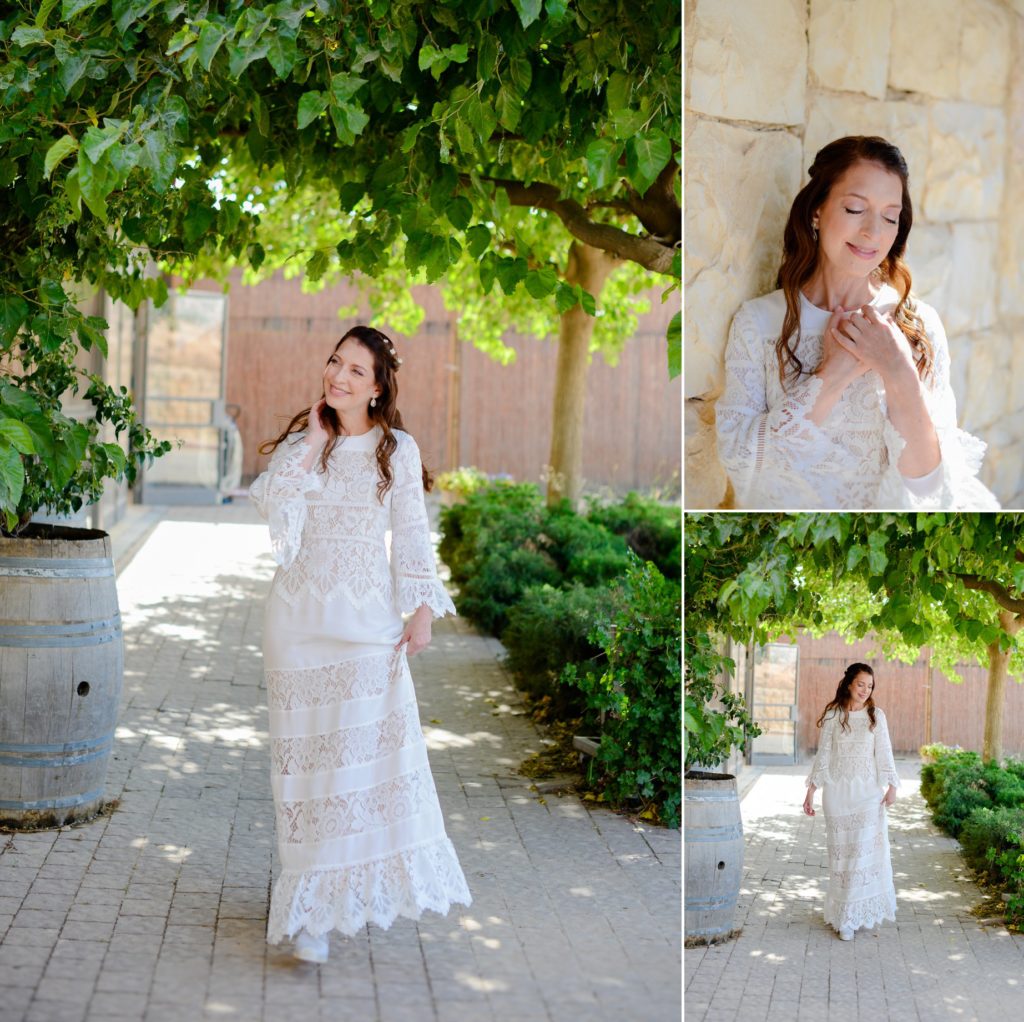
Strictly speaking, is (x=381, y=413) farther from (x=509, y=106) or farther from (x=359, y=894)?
(x=359, y=894)

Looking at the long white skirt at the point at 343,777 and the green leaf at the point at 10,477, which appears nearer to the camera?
the green leaf at the point at 10,477

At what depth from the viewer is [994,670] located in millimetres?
2051

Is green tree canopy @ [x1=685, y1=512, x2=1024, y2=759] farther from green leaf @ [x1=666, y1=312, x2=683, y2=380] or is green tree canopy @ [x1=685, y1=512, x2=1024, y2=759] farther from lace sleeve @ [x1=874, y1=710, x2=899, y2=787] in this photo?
green leaf @ [x1=666, y1=312, x2=683, y2=380]

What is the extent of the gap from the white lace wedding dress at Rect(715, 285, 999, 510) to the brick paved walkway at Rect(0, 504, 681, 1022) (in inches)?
62.6

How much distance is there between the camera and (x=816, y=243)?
1744mm

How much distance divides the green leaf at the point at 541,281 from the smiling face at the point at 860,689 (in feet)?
6.68

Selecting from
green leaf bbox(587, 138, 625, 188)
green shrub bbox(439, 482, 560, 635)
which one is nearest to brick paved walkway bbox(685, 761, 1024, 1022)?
green leaf bbox(587, 138, 625, 188)

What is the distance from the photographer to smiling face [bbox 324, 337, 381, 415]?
3.13m

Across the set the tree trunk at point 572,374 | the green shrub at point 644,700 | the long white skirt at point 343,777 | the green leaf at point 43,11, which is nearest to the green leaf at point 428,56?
the green leaf at point 43,11

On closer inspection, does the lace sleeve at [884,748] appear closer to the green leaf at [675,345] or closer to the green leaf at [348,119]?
the green leaf at [675,345]

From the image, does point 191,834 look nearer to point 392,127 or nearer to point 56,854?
point 56,854

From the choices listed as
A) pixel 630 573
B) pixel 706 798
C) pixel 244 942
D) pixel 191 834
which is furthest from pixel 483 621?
pixel 706 798

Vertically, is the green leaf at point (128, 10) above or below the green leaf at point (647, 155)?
above

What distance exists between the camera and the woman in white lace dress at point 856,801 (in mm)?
2014
